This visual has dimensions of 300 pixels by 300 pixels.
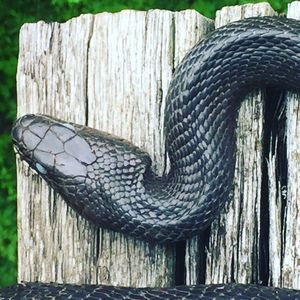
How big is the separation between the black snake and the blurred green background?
1504 mm

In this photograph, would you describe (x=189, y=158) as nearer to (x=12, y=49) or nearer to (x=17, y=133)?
(x=17, y=133)

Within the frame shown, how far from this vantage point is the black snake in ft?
7.67

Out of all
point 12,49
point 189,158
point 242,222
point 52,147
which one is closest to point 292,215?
point 242,222

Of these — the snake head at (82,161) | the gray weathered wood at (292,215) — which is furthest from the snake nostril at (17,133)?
the gray weathered wood at (292,215)

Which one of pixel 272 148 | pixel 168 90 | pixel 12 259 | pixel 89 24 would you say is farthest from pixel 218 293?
pixel 12 259

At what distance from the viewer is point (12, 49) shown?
4.21 m

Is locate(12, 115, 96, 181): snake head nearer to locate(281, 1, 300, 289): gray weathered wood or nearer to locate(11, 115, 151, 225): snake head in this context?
locate(11, 115, 151, 225): snake head

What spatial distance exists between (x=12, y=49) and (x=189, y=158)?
6.95 ft

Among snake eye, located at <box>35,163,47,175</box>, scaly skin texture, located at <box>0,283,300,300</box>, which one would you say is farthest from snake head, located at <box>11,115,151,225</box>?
scaly skin texture, located at <box>0,283,300,300</box>

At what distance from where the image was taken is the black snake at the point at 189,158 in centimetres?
234

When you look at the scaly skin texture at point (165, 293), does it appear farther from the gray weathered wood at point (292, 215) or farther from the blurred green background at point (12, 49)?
the blurred green background at point (12, 49)

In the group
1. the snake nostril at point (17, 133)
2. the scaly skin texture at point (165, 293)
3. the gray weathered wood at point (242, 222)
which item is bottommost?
the scaly skin texture at point (165, 293)

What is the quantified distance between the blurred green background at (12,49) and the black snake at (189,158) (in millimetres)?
1504

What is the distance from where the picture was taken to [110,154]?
2.40 metres
